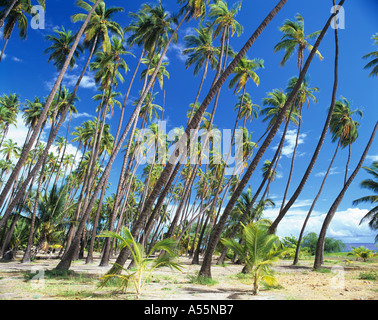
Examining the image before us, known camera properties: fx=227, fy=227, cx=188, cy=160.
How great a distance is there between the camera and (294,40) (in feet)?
Result: 55.4

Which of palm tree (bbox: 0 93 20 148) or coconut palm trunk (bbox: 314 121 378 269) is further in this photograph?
palm tree (bbox: 0 93 20 148)

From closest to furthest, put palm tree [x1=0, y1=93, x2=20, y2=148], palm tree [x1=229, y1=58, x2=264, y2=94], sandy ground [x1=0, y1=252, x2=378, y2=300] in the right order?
sandy ground [x1=0, y1=252, x2=378, y2=300] < palm tree [x1=229, y1=58, x2=264, y2=94] < palm tree [x1=0, y1=93, x2=20, y2=148]

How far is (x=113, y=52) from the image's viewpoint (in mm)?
18141

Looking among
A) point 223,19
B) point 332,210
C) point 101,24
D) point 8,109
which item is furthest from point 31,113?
point 332,210

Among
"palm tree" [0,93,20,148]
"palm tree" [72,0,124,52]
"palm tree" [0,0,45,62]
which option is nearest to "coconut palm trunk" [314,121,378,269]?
"palm tree" [72,0,124,52]

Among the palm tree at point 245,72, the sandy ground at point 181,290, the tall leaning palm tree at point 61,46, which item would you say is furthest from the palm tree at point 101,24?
the sandy ground at point 181,290

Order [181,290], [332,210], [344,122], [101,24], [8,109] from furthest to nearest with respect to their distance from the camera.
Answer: [8,109], [344,122], [332,210], [101,24], [181,290]

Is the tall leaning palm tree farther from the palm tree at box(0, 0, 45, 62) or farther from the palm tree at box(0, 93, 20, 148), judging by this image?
the palm tree at box(0, 93, 20, 148)

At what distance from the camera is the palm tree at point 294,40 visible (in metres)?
16.6

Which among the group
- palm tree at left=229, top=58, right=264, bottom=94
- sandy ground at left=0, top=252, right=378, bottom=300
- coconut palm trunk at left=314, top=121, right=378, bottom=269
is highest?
palm tree at left=229, top=58, right=264, bottom=94

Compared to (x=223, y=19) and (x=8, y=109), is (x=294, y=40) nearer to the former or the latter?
(x=223, y=19)

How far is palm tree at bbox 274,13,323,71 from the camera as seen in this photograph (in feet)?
54.4
